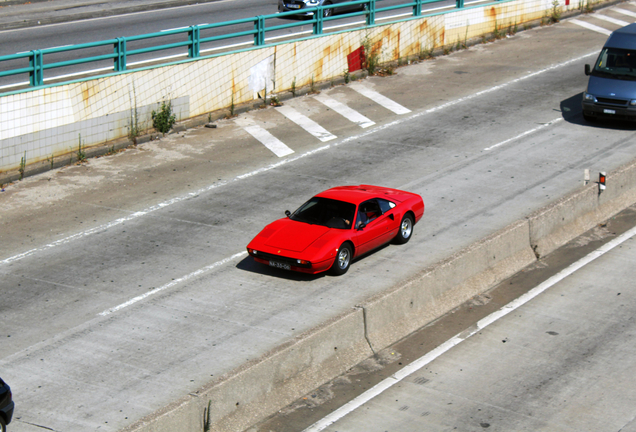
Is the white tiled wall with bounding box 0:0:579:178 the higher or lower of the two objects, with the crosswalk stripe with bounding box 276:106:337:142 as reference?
higher

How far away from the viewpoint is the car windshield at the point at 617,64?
21.2 meters

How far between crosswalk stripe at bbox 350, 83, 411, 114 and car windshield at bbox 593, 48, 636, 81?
524cm


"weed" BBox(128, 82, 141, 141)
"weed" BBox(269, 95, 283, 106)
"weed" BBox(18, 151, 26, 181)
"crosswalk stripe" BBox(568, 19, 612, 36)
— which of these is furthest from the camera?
"crosswalk stripe" BBox(568, 19, 612, 36)

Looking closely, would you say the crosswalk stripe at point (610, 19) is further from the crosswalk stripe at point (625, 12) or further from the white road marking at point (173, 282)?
the white road marking at point (173, 282)

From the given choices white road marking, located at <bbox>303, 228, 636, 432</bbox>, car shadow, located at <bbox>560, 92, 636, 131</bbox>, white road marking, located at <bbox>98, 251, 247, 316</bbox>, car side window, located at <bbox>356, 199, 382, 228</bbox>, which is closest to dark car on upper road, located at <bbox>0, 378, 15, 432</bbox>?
white road marking, located at <bbox>303, 228, 636, 432</bbox>

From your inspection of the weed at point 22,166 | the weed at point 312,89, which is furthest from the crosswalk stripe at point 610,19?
the weed at point 22,166

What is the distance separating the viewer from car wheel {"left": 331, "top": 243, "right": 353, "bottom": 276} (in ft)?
42.4

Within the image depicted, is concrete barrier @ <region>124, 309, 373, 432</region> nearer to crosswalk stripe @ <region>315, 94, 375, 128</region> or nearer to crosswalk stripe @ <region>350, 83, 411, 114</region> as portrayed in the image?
crosswalk stripe @ <region>315, 94, 375, 128</region>

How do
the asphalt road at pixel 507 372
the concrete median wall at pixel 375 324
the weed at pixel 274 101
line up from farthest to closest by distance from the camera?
the weed at pixel 274 101
the asphalt road at pixel 507 372
the concrete median wall at pixel 375 324

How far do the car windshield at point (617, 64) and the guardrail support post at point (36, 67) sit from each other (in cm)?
1394

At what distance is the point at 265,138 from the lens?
20.9 meters

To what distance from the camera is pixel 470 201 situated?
1658 cm

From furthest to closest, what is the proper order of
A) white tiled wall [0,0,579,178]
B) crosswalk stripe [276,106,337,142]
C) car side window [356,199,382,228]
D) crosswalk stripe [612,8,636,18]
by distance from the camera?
crosswalk stripe [612,8,636,18] → crosswalk stripe [276,106,337,142] → white tiled wall [0,0,579,178] → car side window [356,199,382,228]

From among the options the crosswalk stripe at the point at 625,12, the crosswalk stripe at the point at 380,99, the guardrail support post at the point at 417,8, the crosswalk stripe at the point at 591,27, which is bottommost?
the crosswalk stripe at the point at 380,99
